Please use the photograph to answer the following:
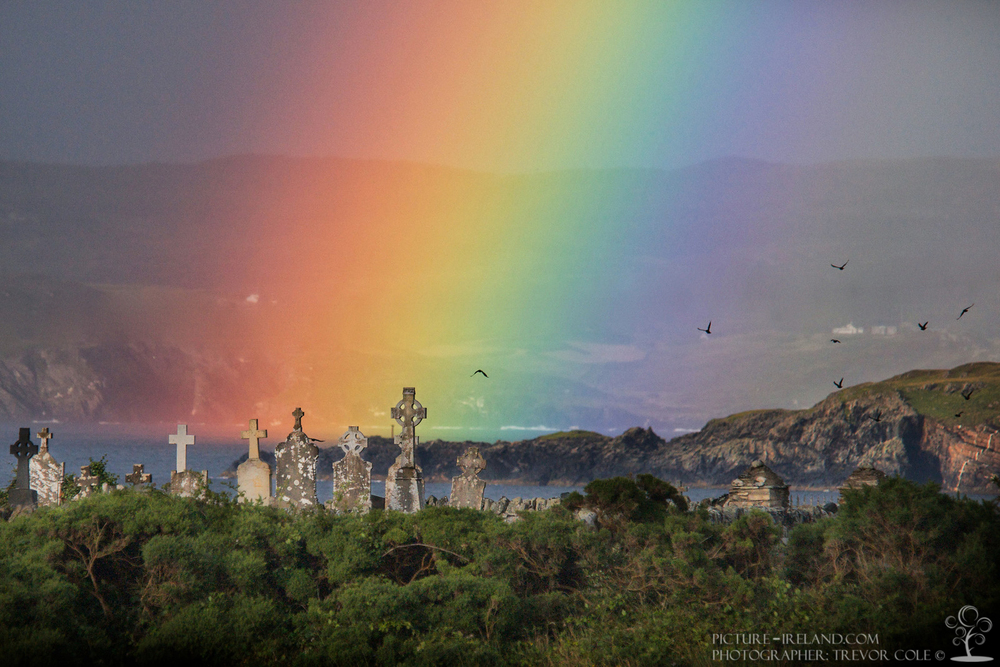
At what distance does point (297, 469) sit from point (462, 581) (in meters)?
5.97

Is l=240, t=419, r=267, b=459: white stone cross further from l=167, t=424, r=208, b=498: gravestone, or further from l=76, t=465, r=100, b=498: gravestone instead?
l=76, t=465, r=100, b=498: gravestone

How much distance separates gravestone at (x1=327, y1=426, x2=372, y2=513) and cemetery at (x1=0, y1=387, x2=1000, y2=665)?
1.08 ft

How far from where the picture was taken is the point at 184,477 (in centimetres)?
1978

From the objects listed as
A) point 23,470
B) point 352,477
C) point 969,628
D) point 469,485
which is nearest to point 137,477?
point 23,470

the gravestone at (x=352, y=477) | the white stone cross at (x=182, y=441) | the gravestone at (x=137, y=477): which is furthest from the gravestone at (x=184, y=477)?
the gravestone at (x=137, y=477)

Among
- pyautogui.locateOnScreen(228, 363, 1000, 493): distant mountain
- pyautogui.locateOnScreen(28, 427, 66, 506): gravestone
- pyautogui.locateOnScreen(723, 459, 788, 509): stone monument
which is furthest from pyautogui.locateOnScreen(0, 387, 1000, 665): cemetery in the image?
pyautogui.locateOnScreen(228, 363, 1000, 493): distant mountain

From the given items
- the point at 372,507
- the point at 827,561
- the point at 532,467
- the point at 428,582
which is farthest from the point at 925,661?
the point at 532,467

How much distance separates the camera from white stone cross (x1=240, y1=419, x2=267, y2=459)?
20.0 metres

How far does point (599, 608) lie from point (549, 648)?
1514 mm

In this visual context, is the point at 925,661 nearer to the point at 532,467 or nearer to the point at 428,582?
the point at 428,582

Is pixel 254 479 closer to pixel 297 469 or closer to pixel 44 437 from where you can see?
pixel 297 469

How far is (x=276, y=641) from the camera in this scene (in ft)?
43.0

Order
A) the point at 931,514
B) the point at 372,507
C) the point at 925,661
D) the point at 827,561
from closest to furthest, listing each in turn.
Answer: the point at 925,661 → the point at 931,514 → the point at 827,561 → the point at 372,507

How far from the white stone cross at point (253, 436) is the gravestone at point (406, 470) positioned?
10.2ft
